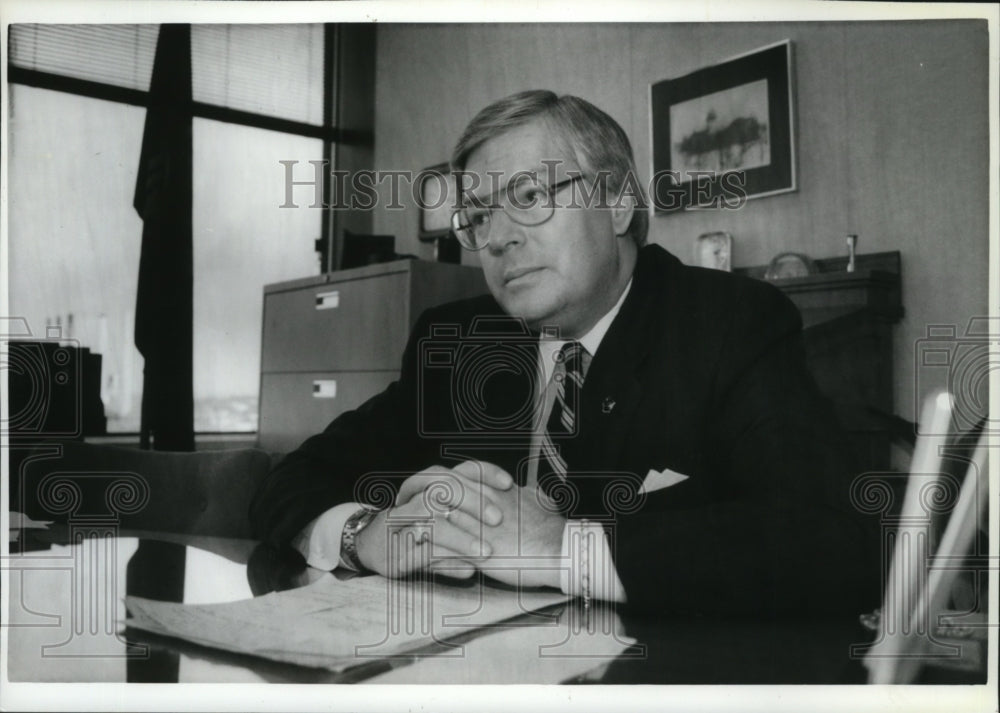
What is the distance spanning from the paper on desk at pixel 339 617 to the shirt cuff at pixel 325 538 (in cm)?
6

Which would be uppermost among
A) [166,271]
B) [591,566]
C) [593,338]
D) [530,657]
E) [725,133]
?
[725,133]

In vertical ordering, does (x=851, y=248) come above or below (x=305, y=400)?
above

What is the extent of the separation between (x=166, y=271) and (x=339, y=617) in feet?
2.27

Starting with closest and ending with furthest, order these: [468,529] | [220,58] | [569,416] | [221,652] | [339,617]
Result: 1. [221,652]
2. [339,617]
3. [468,529]
4. [569,416]
5. [220,58]

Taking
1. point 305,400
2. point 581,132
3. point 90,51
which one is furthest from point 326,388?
point 90,51

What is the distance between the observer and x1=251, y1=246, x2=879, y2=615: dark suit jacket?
1.09m

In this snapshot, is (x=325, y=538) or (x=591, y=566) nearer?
(x=591, y=566)

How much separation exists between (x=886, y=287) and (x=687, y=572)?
0.57m

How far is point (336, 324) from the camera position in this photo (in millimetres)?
1394

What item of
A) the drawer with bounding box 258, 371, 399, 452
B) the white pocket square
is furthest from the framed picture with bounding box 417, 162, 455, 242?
the white pocket square

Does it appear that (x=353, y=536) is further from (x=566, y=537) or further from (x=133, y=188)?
(x=133, y=188)

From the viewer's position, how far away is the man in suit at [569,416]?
1163 millimetres

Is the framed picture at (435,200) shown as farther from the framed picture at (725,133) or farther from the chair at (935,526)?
the chair at (935,526)

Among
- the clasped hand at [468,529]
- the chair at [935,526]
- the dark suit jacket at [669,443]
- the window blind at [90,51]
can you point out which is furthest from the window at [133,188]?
Answer: the chair at [935,526]
